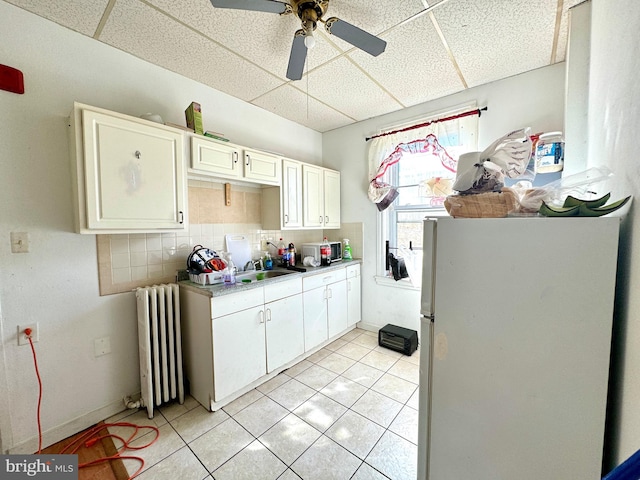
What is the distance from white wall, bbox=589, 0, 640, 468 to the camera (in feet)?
2.09

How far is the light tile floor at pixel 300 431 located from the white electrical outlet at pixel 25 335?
76 centimetres

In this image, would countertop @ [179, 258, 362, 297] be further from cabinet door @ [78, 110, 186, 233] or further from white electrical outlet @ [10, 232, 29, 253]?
white electrical outlet @ [10, 232, 29, 253]

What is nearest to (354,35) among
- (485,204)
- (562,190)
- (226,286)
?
(485,204)

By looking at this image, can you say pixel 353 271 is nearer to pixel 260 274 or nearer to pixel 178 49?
pixel 260 274

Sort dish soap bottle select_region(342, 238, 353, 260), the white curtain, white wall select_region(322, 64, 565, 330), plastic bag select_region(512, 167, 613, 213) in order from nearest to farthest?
plastic bag select_region(512, 167, 613, 213) < white wall select_region(322, 64, 565, 330) < the white curtain < dish soap bottle select_region(342, 238, 353, 260)

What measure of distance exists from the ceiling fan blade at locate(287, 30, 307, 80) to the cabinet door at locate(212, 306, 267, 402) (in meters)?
1.73

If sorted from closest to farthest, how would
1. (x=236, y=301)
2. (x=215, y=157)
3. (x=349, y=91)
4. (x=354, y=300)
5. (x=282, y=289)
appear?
(x=236, y=301), (x=215, y=157), (x=282, y=289), (x=349, y=91), (x=354, y=300)

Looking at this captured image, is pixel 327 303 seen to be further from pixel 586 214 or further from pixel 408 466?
pixel 586 214

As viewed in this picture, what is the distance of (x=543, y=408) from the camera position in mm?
808

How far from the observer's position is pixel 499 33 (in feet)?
5.35

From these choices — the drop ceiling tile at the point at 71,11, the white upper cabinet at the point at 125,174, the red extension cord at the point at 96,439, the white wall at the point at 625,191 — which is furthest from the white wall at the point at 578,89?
the red extension cord at the point at 96,439

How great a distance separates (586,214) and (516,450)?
0.82 m

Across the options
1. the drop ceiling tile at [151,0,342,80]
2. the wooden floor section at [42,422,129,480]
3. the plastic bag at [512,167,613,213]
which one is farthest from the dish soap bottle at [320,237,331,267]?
the wooden floor section at [42,422,129,480]

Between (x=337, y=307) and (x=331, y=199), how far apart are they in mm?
1309
